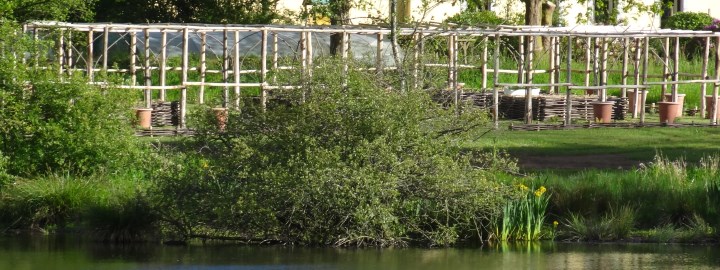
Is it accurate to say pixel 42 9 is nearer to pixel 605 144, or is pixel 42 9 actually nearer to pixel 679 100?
pixel 605 144

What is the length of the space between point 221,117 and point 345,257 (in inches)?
114

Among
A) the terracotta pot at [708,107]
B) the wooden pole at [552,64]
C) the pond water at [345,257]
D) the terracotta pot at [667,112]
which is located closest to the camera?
the pond water at [345,257]

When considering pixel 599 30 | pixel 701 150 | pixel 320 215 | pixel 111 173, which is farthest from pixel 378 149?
pixel 599 30

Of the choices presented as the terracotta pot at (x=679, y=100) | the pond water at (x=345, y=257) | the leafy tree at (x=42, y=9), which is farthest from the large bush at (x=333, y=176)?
the terracotta pot at (x=679, y=100)

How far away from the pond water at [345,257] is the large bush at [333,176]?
0.32 meters

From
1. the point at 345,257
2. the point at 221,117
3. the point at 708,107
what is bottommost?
the point at 345,257

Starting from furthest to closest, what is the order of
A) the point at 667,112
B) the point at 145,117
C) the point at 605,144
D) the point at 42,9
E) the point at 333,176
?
the point at 667,112 → the point at 145,117 → the point at 42,9 → the point at 605,144 → the point at 333,176

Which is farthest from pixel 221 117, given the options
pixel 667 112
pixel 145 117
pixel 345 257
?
pixel 667 112

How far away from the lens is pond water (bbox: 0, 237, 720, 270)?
1460 centimetres

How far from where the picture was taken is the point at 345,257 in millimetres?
15086

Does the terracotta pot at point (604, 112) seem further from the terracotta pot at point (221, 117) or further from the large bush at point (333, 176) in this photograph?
the terracotta pot at point (221, 117)

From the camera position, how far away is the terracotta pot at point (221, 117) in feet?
54.5

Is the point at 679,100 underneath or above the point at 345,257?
above

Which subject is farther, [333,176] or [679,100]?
[679,100]
